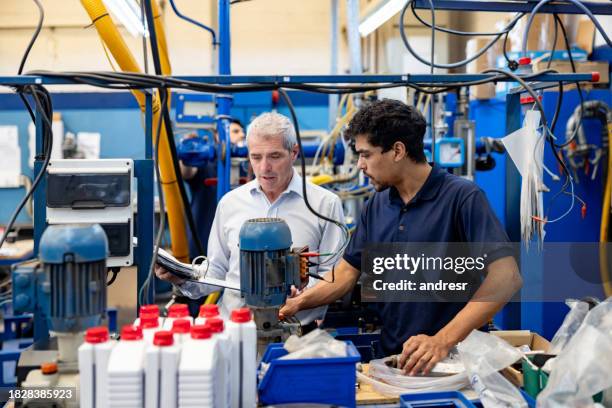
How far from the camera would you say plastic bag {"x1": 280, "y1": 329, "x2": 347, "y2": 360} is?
112cm

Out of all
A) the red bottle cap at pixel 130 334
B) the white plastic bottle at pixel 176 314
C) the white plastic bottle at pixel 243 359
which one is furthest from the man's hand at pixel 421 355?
the red bottle cap at pixel 130 334

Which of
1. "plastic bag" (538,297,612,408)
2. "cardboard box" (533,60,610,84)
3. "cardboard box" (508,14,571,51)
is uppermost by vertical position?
"cardboard box" (508,14,571,51)

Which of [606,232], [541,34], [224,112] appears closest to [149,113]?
[224,112]

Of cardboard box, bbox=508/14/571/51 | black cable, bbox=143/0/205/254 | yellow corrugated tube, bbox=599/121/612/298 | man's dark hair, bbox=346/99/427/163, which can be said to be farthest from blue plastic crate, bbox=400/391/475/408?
cardboard box, bbox=508/14/571/51

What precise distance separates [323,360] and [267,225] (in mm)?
323

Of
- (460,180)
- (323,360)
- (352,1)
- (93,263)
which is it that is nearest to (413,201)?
(460,180)

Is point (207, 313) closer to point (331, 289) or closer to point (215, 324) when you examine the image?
point (215, 324)

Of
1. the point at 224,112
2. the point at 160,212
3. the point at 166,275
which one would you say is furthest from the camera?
the point at 224,112

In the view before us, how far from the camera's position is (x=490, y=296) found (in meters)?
1.52

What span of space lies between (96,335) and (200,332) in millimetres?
176

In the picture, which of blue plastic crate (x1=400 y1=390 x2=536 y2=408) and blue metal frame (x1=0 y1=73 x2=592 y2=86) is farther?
blue metal frame (x1=0 y1=73 x2=592 y2=86)

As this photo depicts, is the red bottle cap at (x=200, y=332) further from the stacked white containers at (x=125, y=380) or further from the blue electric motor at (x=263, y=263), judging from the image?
the blue electric motor at (x=263, y=263)

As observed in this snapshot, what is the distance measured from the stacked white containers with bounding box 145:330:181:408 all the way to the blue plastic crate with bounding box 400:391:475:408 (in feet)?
1.51

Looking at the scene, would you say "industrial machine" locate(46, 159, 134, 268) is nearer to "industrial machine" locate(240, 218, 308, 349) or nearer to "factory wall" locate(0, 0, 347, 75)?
"industrial machine" locate(240, 218, 308, 349)
